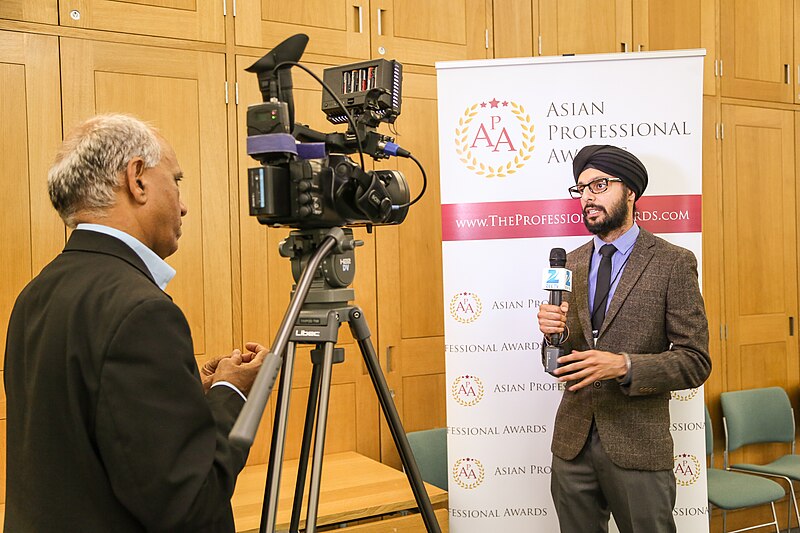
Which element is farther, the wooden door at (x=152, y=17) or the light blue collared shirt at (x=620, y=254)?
the wooden door at (x=152, y=17)

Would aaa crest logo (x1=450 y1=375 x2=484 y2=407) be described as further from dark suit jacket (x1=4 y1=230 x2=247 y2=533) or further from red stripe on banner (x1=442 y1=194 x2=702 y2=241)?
dark suit jacket (x1=4 y1=230 x2=247 y2=533)

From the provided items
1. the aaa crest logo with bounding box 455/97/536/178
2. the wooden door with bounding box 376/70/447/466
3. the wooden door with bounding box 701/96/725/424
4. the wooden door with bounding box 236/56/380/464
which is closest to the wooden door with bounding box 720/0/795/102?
the wooden door with bounding box 701/96/725/424

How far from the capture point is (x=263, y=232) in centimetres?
371

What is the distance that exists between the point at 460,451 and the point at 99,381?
2.11 m

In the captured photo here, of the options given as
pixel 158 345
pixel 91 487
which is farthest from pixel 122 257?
pixel 91 487

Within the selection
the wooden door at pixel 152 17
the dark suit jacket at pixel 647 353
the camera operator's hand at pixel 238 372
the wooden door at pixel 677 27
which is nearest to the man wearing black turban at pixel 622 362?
the dark suit jacket at pixel 647 353

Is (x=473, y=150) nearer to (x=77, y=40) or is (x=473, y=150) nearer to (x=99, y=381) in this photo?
(x=77, y=40)

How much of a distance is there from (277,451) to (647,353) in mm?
1465

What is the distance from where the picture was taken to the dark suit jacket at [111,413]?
1348 millimetres

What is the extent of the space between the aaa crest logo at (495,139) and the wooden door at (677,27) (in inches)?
66.8

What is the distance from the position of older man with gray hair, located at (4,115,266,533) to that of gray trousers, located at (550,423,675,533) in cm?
155

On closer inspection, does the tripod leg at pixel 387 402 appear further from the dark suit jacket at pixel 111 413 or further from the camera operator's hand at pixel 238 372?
the dark suit jacket at pixel 111 413

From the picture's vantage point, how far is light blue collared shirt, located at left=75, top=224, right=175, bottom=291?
1.53 m

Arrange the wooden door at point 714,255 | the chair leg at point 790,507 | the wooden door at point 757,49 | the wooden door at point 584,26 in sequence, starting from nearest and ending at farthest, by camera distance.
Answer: the wooden door at point 584,26
the chair leg at point 790,507
the wooden door at point 714,255
the wooden door at point 757,49
